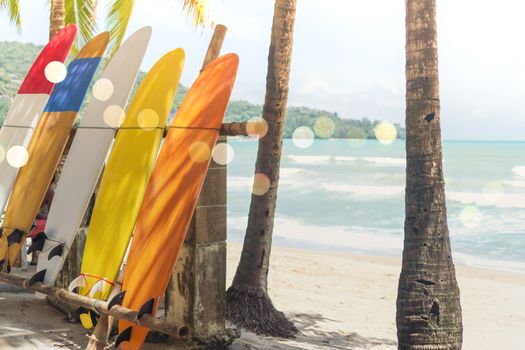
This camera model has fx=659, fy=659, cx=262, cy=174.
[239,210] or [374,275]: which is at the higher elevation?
[239,210]

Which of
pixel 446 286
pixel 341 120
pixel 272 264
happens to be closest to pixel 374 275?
pixel 272 264

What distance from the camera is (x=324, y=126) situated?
125 m

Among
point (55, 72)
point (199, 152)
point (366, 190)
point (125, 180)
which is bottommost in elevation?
point (125, 180)

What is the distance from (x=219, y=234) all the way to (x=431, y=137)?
191 centimetres

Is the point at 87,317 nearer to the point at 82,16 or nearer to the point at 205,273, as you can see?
the point at 205,273

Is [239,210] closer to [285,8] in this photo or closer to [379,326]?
[379,326]

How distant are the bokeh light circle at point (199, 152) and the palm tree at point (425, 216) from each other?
175 cm

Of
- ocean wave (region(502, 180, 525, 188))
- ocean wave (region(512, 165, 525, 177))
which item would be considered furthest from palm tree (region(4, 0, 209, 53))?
ocean wave (region(512, 165, 525, 177))

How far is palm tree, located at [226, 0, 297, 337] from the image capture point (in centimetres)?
775

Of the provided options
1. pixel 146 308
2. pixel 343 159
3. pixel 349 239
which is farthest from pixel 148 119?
pixel 343 159

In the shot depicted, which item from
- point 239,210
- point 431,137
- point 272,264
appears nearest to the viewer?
point 431,137

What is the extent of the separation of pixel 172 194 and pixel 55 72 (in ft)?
9.16

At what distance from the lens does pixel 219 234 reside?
5.07m

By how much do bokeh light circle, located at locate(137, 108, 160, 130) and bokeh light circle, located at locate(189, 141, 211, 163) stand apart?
56 cm
